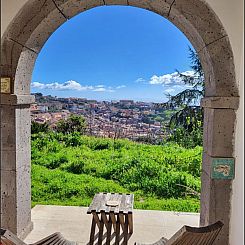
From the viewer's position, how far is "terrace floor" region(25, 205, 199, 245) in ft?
12.6

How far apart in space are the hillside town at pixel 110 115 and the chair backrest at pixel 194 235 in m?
3.40

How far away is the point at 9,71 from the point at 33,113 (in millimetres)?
2785

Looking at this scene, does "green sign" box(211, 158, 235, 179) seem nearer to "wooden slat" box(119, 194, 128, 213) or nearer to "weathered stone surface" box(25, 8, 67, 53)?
"wooden slat" box(119, 194, 128, 213)

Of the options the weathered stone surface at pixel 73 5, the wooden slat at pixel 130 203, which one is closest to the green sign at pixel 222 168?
the wooden slat at pixel 130 203

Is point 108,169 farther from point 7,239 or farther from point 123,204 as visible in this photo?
point 7,239

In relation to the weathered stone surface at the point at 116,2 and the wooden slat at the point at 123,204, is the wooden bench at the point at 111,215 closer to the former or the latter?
the wooden slat at the point at 123,204

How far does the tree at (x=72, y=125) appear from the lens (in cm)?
586

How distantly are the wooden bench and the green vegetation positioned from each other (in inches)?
74.1

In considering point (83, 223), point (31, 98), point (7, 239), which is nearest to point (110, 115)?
point (83, 223)

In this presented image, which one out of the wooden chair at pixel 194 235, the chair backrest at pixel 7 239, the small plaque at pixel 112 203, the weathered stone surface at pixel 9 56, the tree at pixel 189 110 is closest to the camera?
the chair backrest at pixel 7 239

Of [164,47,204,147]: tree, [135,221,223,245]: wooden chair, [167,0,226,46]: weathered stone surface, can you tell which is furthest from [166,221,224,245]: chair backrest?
[164,47,204,147]: tree

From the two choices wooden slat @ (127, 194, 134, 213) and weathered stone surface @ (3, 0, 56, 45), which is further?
wooden slat @ (127, 194, 134, 213)

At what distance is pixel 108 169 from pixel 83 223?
65.8 inches

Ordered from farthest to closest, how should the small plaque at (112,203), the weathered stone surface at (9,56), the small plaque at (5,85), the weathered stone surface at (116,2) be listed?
the small plaque at (112,203)
the weathered stone surface at (116,2)
the small plaque at (5,85)
the weathered stone surface at (9,56)
